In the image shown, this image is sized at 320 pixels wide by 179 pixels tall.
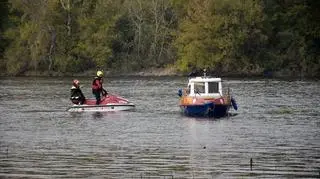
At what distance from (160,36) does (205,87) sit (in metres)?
66.8

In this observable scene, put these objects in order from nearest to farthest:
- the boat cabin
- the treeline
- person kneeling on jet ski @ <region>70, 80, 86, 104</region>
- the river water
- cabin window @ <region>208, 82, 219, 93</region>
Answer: the river water, the boat cabin, cabin window @ <region>208, 82, 219, 93</region>, person kneeling on jet ski @ <region>70, 80, 86, 104</region>, the treeline

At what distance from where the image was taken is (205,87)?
5094 centimetres

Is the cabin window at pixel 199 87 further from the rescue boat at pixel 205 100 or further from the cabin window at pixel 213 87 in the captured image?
the cabin window at pixel 213 87

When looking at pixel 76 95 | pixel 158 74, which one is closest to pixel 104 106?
pixel 76 95

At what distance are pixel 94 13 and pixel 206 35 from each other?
629 inches

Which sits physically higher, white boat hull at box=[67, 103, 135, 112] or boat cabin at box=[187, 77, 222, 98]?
boat cabin at box=[187, 77, 222, 98]

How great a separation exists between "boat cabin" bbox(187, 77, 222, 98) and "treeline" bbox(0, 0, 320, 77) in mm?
57332

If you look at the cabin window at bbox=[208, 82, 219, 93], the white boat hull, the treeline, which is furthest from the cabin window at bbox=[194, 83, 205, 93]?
the treeline

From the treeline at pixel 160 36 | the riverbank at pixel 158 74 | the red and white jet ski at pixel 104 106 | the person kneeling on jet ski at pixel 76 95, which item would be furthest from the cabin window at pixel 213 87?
the treeline at pixel 160 36

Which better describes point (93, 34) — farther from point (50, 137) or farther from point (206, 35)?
point (50, 137)

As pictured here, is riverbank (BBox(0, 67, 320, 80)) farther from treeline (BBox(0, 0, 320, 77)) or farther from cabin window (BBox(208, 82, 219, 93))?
cabin window (BBox(208, 82, 219, 93))

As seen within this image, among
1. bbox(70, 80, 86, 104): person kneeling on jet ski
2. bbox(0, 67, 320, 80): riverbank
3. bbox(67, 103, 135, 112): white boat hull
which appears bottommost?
bbox(0, 67, 320, 80): riverbank

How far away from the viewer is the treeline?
110312 mm

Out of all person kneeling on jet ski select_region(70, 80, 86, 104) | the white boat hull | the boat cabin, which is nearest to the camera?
the boat cabin
